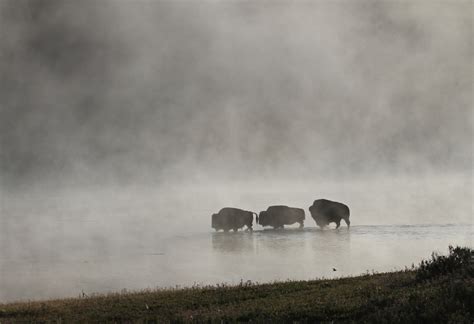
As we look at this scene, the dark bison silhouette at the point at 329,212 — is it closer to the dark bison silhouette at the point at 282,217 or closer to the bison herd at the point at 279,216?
the bison herd at the point at 279,216

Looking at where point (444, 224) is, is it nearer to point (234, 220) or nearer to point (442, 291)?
point (234, 220)

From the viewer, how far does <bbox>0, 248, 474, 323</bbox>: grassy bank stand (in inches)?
571

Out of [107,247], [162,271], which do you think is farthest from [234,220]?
[162,271]

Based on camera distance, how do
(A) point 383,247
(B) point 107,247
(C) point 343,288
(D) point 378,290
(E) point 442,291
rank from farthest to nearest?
(B) point 107,247, (A) point 383,247, (C) point 343,288, (D) point 378,290, (E) point 442,291

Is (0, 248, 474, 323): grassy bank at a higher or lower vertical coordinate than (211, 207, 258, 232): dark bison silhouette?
lower

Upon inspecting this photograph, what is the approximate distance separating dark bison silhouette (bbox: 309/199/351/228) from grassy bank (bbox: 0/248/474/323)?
2247 inches

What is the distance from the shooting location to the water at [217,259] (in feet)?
122

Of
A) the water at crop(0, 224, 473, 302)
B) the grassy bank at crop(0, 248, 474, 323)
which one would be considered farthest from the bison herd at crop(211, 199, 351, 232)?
the grassy bank at crop(0, 248, 474, 323)

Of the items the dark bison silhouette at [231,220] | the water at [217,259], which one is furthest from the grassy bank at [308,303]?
the dark bison silhouette at [231,220]

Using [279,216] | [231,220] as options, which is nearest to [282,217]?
[279,216]

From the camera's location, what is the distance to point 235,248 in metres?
57.5

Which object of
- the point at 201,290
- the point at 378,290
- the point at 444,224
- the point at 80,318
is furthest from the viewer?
the point at 444,224

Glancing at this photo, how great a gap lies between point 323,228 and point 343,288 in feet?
203

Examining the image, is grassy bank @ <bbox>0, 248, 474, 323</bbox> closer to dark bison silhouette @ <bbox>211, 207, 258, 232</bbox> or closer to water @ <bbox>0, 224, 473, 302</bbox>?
water @ <bbox>0, 224, 473, 302</bbox>
